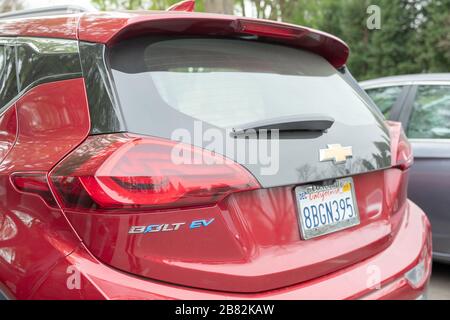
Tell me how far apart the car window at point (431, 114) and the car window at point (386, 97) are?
0.19m

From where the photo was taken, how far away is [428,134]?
3717mm

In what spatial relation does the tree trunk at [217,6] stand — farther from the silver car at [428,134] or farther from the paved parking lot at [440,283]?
the paved parking lot at [440,283]

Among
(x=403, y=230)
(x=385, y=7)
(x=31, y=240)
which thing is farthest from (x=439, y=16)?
(x=31, y=240)

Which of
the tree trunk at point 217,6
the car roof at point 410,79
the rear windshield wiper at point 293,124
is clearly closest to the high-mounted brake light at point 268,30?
the rear windshield wiper at point 293,124

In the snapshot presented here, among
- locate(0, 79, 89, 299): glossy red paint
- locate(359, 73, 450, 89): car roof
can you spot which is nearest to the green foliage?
locate(359, 73, 450, 89): car roof

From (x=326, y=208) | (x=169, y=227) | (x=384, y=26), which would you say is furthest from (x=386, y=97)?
(x=384, y=26)

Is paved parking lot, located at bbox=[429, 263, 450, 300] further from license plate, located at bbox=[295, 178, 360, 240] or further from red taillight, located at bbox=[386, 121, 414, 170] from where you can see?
license plate, located at bbox=[295, 178, 360, 240]

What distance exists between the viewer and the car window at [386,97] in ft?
13.2

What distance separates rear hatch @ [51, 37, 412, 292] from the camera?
1534 mm

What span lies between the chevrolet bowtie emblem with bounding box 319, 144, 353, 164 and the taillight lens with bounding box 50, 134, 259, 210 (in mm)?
401

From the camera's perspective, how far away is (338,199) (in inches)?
76.6

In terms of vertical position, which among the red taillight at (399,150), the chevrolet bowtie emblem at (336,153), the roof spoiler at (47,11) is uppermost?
the roof spoiler at (47,11)

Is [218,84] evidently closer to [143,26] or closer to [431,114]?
[143,26]

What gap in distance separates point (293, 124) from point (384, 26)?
2096 centimetres
